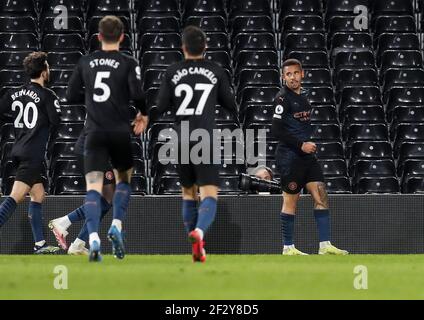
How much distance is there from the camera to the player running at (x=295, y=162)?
42.0 ft

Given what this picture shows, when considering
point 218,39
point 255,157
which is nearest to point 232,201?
point 255,157

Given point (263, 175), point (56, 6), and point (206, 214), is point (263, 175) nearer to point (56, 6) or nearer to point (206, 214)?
point (206, 214)

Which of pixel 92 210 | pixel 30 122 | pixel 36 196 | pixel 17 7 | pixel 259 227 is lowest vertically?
pixel 259 227

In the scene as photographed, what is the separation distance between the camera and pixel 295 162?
12859mm

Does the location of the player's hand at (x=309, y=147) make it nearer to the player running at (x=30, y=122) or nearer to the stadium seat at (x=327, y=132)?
the player running at (x=30, y=122)

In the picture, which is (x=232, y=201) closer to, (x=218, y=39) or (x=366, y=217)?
(x=366, y=217)

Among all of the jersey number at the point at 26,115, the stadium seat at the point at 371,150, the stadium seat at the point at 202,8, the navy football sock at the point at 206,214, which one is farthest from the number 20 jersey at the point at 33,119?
the stadium seat at the point at 202,8

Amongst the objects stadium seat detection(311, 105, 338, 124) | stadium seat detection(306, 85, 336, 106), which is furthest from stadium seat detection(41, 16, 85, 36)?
stadium seat detection(311, 105, 338, 124)

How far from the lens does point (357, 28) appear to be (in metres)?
17.5

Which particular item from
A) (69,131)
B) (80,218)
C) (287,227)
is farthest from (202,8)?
(80,218)

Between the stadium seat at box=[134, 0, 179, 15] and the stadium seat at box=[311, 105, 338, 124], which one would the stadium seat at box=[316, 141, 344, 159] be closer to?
the stadium seat at box=[311, 105, 338, 124]

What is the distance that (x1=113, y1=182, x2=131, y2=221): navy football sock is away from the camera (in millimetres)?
10430

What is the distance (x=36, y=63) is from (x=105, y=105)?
230 centimetres

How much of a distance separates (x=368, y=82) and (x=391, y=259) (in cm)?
539
